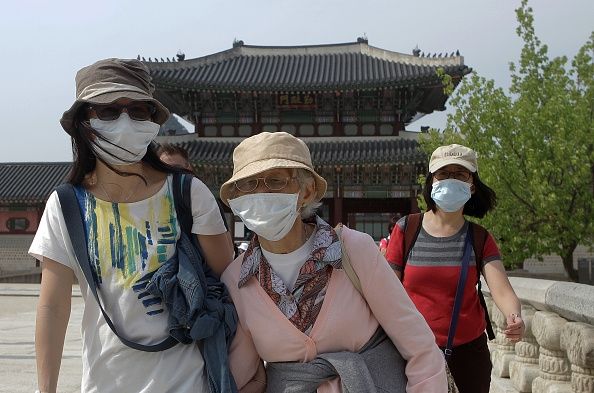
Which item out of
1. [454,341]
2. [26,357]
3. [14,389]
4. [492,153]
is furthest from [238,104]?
[454,341]

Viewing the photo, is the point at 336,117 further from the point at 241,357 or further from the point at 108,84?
the point at 241,357

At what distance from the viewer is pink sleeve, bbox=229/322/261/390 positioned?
191 centimetres

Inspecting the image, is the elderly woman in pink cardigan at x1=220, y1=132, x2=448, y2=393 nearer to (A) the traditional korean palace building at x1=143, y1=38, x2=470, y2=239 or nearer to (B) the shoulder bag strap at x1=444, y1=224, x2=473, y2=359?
(B) the shoulder bag strap at x1=444, y1=224, x2=473, y2=359

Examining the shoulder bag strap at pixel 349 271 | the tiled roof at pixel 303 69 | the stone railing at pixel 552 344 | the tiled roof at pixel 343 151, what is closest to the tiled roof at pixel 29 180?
the tiled roof at pixel 343 151

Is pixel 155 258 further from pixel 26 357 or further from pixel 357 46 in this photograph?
pixel 357 46

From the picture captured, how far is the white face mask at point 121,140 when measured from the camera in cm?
199

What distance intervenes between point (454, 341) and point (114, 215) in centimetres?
176

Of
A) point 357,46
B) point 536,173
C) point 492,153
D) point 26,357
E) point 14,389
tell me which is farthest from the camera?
point 357,46

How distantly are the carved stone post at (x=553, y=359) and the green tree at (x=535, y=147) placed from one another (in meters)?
6.86

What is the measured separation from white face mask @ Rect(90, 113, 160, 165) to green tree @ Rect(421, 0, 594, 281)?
30.1 ft

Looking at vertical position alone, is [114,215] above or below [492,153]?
above

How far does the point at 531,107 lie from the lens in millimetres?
10797

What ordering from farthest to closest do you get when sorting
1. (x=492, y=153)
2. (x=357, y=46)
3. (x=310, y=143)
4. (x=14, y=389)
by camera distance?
1. (x=357, y=46)
2. (x=310, y=143)
3. (x=492, y=153)
4. (x=14, y=389)

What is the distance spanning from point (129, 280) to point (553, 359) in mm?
2720
